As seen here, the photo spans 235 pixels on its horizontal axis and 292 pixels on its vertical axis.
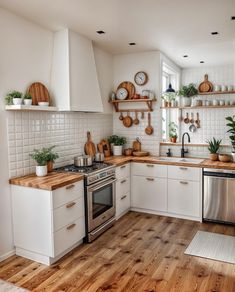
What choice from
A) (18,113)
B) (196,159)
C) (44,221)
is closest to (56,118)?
(18,113)

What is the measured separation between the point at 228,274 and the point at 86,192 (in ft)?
5.50

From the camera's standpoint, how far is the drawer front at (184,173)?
→ 3.80 meters

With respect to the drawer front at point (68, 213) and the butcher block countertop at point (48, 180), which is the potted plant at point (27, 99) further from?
the drawer front at point (68, 213)

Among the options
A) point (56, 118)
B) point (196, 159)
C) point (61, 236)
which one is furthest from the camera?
point (196, 159)

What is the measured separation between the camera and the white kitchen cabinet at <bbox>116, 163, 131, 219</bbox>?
3.95 metres

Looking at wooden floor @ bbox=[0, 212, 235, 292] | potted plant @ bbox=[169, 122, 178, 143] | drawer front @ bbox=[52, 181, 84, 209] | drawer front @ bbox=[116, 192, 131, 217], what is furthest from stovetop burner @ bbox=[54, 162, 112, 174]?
potted plant @ bbox=[169, 122, 178, 143]

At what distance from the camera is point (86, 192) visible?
3148 millimetres

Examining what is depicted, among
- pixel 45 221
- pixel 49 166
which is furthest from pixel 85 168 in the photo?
pixel 45 221

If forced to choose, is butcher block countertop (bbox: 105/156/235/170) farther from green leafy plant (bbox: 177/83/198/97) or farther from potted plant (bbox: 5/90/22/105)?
potted plant (bbox: 5/90/22/105)

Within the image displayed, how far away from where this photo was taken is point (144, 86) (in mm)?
4555

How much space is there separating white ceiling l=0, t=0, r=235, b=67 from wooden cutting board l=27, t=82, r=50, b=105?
73 centimetres

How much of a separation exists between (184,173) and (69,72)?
2114 mm

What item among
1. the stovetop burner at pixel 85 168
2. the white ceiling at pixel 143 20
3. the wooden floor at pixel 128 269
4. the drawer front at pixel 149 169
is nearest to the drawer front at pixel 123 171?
the drawer front at pixel 149 169

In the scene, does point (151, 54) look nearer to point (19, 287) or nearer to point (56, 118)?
point (56, 118)
